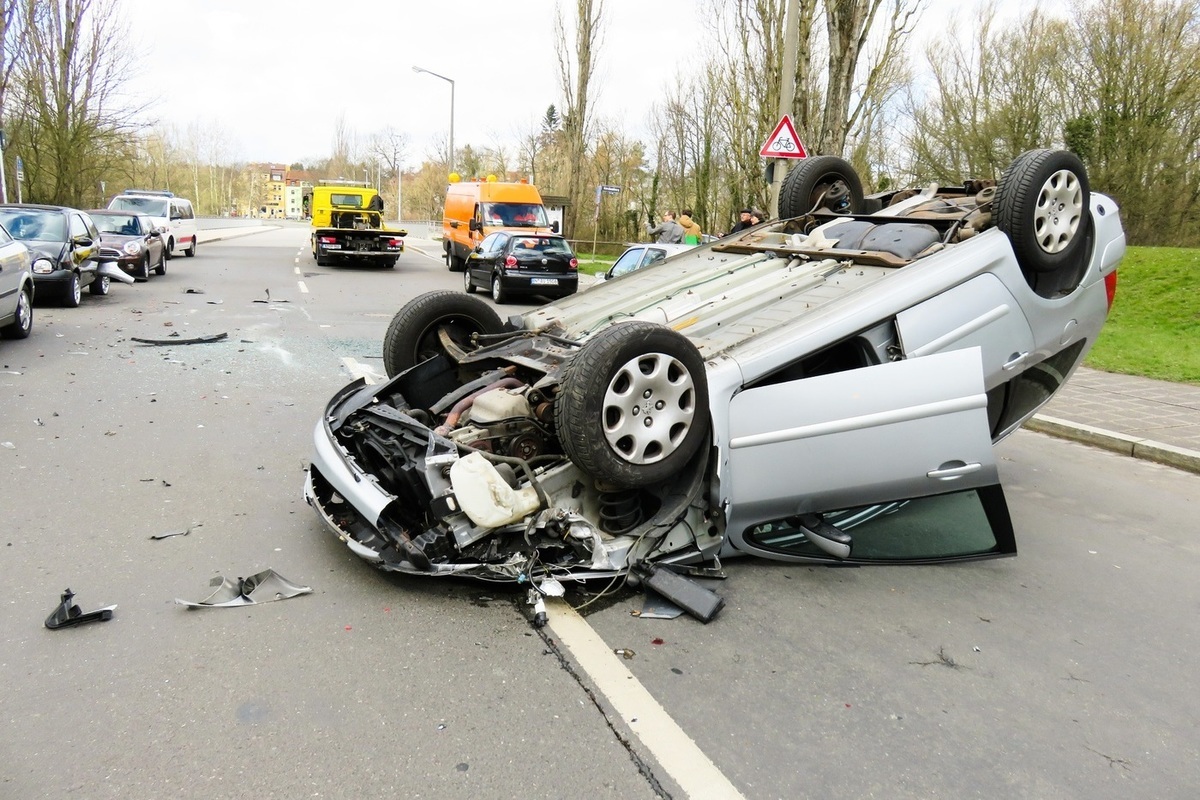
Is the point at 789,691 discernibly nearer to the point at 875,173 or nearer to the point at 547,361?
the point at 547,361

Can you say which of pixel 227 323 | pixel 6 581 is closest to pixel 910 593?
pixel 6 581

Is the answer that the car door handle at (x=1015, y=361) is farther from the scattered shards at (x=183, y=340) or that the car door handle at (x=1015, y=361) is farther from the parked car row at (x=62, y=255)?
the parked car row at (x=62, y=255)

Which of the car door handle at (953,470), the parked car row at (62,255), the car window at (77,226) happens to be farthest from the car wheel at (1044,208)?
the car window at (77,226)

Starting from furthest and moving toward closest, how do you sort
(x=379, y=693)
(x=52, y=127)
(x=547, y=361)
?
(x=52, y=127), (x=547, y=361), (x=379, y=693)

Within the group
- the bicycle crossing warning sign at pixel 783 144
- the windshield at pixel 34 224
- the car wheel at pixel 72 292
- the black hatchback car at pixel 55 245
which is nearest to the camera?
the bicycle crossing warning sign at pixel 783 144

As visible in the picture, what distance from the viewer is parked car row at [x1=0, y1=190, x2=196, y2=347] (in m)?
10.0

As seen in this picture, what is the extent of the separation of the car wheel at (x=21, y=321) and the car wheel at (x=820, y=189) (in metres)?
8.87

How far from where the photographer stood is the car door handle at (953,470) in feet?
13.0

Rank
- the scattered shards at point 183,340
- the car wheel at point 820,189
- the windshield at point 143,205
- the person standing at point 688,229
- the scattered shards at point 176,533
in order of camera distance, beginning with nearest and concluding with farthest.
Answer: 1. the scattered shards at point 176,533
2. the car wheel at point 820,189
3. the scattered shards at point 183,340
4. the person standing at point 688,229
5. the windshield at point 143,205

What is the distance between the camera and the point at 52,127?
27.3m

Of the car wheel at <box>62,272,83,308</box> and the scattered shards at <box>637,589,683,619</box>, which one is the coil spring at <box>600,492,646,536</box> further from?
the car wheel at <box>62,272,83,308</box>

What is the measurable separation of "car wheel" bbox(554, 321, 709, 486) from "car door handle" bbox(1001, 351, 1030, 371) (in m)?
1.80

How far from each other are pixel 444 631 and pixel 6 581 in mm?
1985

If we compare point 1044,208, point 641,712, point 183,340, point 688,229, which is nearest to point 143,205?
point 688,229
